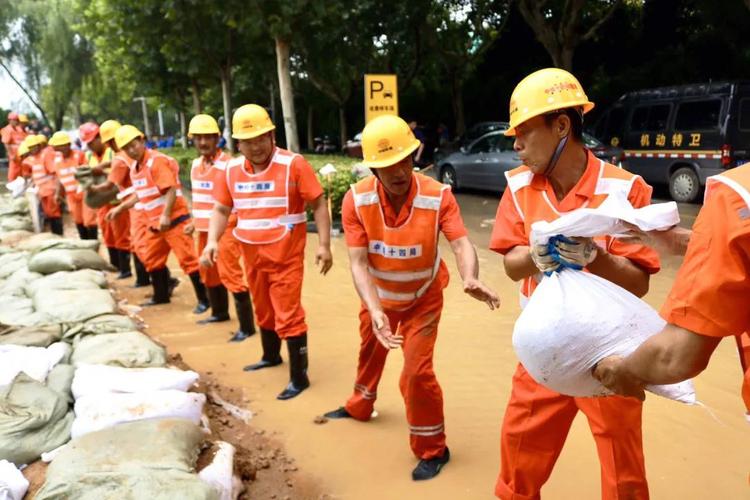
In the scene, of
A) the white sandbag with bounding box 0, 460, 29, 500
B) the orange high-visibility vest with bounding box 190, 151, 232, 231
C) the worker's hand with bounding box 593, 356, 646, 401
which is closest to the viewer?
the worker's hand with bounding box 593, 356, 646, 401

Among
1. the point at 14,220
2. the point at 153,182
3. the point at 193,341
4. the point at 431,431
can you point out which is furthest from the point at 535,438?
the point at 14,220

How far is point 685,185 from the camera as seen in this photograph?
10.8 meters

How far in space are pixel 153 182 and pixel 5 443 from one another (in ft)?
12.0

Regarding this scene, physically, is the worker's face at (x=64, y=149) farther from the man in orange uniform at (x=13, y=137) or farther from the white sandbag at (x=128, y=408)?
the white sandbag at (x=128, y=408)

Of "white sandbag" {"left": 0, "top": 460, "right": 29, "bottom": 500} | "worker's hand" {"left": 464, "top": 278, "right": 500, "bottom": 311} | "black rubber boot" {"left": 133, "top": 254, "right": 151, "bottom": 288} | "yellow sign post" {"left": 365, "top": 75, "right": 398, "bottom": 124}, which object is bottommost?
"black rubber boot" {"left": 133, "top": 254, "right": 151, "bottom": 288}

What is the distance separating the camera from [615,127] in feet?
39.7

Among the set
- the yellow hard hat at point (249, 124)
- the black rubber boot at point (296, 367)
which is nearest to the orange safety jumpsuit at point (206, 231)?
the yellow hard hat at point (249, 124)

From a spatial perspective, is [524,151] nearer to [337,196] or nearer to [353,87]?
[337,196]

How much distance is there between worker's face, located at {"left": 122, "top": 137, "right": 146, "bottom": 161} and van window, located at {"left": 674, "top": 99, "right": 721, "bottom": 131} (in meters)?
8.67

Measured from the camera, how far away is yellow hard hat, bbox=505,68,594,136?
Result: 6.70 ft

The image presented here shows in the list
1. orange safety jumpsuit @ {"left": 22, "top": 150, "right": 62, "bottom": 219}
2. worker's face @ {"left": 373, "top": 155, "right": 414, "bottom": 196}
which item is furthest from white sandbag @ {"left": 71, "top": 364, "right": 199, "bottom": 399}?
orange safety jumpsuit @ {"left": 22, "top": 150, "right": 62, "bottom": 219}

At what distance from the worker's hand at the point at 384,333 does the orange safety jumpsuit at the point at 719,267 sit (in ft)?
5.30

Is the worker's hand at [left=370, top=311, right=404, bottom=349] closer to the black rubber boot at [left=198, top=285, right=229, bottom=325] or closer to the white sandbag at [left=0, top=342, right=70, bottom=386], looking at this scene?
the white sandbag at [left=0, top=342, right=70, bottom=386]

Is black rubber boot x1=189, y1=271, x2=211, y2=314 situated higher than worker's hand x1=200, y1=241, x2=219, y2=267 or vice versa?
worker's hand x1=200, y1=241, x2=219, y2=267
